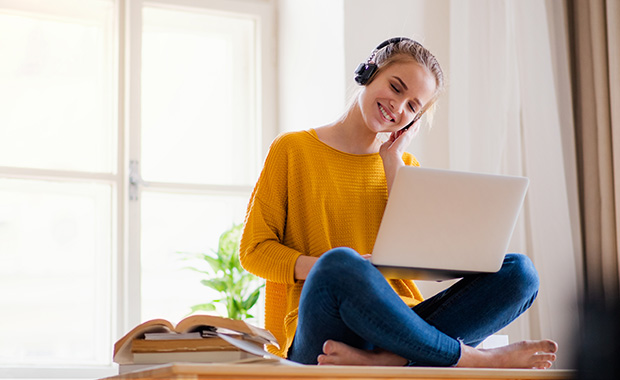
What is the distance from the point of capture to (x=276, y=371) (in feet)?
3.84

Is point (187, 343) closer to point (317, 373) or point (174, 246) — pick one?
point (317, 373)

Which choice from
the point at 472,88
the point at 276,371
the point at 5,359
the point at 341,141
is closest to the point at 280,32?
the point at 472,88

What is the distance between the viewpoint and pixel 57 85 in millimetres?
2920

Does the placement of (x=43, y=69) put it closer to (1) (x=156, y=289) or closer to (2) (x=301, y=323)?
(1) (x=156, y=289)

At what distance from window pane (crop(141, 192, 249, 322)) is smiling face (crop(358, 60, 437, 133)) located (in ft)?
3.96

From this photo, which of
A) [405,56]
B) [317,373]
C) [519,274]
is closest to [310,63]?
[405,56]

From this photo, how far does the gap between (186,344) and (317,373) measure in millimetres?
271

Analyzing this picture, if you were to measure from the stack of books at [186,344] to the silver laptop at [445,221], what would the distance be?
0.96 feet

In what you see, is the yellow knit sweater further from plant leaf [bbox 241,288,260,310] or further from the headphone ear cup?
plant leaf [bbox 241,288,260,310]

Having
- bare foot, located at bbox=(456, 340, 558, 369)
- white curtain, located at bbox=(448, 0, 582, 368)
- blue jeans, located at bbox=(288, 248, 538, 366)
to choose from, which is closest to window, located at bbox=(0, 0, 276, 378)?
white curtain, located at bbox=(448, 0, 582, 368)

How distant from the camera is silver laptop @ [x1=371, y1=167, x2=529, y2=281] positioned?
1.43 meters

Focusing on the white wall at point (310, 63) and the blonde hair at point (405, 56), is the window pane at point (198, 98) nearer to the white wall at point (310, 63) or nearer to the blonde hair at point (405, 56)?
the white wall at point (310, 63)

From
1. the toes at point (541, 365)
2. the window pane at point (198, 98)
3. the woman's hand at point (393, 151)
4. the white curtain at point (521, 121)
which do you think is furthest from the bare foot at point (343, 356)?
the window pane at point (198, 98)

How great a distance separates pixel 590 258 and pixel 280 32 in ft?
4.92
